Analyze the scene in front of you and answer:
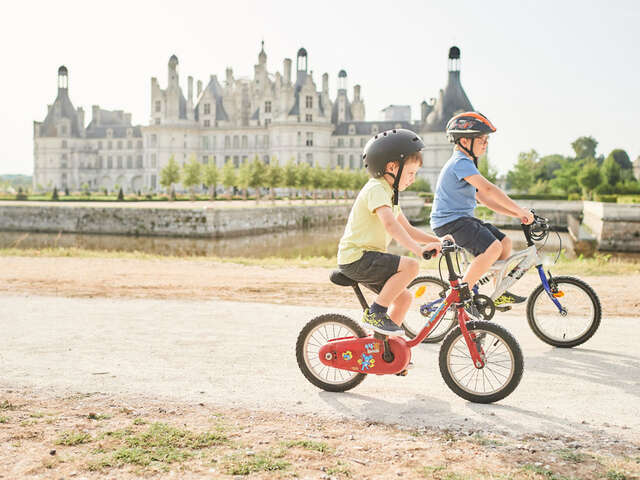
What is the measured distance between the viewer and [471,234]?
13.5ft

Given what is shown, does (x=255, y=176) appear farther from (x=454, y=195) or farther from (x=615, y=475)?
(x=615, y=475)

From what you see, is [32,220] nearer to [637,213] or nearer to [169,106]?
[637,213]

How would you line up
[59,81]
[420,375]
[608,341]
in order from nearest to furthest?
1. [420,375]
2. [608,341]
3. [59,81]

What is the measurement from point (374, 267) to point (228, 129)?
7529cm

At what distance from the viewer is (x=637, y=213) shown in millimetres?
23312

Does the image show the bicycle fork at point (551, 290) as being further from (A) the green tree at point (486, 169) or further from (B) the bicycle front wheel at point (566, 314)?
(A) the green tree at point (486, 169)

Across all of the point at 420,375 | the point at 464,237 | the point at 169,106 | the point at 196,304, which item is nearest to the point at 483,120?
the point at 464,237

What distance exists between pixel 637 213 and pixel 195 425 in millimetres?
23905

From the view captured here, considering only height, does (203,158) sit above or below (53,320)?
above

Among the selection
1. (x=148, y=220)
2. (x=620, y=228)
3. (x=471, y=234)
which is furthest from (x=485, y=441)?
(x=148, y=220)

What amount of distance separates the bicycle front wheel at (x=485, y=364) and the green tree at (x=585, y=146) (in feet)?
310

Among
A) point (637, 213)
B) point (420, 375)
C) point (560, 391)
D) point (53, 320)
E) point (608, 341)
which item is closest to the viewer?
point (560, 391)

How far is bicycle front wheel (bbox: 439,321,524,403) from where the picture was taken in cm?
321

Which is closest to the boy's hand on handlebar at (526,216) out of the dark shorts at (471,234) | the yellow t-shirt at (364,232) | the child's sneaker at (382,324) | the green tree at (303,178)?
the dark shorts at (471,234)
